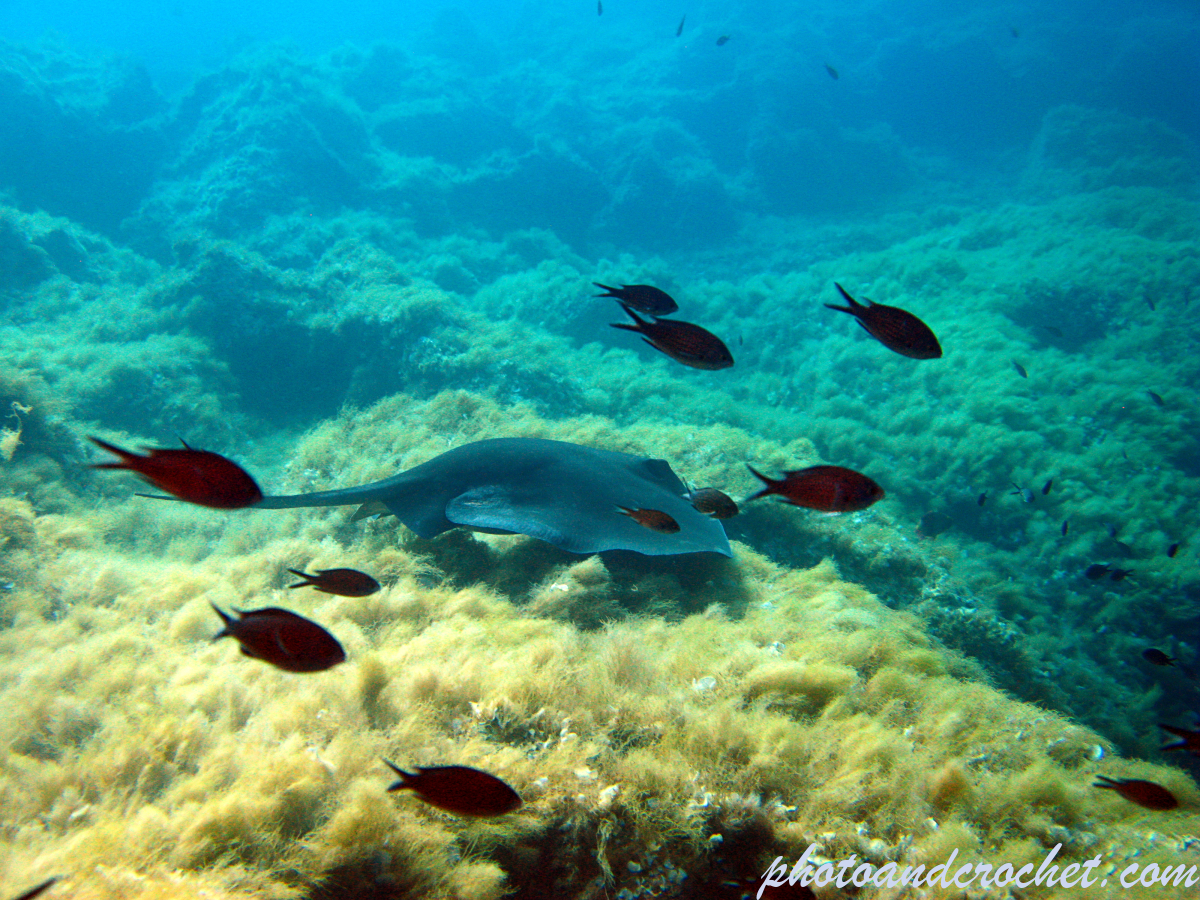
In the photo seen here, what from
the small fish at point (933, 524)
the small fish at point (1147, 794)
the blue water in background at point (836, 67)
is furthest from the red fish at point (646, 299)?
the blue water in background at point (836, 67)

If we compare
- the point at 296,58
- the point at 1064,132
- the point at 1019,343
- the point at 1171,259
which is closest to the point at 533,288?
the point at 1019,343

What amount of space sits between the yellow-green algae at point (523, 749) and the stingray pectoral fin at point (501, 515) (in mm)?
471

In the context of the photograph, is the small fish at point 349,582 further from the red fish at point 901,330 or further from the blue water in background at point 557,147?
the blue water in background at point 557,147

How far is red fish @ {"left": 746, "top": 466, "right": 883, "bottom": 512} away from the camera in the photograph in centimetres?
216

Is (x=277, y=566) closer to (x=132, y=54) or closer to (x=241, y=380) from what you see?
(x=241, y=380)

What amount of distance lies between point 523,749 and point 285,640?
998mm

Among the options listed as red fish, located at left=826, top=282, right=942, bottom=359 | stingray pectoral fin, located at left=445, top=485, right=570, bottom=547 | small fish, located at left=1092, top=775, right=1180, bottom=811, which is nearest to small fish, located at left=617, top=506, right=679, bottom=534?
stingray pectoral fin, located at left=445, top=485, right=570, bottom=547

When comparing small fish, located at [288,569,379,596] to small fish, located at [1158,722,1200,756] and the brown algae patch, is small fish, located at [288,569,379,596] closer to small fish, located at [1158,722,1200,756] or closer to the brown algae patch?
the brown algae patch

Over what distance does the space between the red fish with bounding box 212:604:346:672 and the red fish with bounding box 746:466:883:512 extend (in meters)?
1.76

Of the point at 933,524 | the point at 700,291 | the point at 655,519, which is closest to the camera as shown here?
the point at 655,519

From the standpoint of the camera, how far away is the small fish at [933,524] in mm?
7953

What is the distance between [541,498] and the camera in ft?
11.9

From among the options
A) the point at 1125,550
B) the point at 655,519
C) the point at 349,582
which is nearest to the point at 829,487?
the point at 655,519

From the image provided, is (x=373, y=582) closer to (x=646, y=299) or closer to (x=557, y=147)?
(x=646, y=299)
